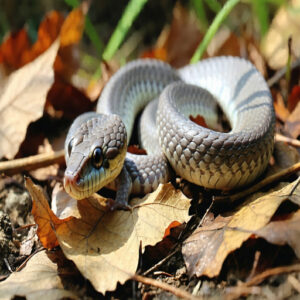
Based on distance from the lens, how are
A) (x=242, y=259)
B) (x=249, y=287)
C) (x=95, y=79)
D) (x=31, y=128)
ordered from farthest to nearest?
1. (x=95, y=79)
2. (x=31, y=128)
3. (x=242, y=259)
4. (x=249, y=287)

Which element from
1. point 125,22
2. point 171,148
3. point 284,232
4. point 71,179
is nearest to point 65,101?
point 125,22

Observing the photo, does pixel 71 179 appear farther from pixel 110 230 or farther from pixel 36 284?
pixel 36 284

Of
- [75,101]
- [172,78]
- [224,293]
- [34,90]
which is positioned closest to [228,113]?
[172,78]

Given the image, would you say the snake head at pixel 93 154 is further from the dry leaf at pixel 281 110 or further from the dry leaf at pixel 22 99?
the dry leaf at pixel 281 110

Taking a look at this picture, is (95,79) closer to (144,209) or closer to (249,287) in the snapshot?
(144,209)

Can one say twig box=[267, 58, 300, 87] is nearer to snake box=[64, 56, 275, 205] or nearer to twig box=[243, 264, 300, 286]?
snake box=[64, 56, 275, 205]

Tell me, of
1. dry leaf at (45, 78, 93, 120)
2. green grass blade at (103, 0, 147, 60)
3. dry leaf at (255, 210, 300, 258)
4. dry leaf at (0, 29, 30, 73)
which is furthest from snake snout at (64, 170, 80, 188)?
green grass blade at (103, 0, 147, 60)
